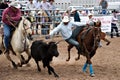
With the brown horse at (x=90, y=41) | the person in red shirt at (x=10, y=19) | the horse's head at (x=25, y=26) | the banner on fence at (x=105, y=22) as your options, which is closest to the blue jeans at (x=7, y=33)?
the person in red shirt at (x=10, y=19)

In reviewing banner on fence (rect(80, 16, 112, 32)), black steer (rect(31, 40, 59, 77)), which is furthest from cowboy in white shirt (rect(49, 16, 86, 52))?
banner on fence (rect(80, 16, 112, 32))

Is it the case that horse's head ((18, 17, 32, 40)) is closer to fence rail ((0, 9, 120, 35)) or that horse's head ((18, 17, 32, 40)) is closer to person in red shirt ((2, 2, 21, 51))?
person in red shirt ((2, 2, 21, 51))

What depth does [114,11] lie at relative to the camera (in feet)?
68.1

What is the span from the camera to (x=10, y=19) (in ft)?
35.3

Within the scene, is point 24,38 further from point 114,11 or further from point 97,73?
point 114,11

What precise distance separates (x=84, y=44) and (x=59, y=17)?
885 centimetres

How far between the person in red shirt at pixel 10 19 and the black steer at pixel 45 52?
852 mm

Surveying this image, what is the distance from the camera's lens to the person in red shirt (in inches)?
423

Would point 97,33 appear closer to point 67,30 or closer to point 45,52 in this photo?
point 67,30

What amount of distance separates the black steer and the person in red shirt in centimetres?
85

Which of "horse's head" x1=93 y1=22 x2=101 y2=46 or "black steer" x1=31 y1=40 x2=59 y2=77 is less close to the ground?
"horse's head" x1=93 y1=22 x2=101 y2=46

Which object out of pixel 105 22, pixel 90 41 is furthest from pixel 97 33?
pixel 105 22

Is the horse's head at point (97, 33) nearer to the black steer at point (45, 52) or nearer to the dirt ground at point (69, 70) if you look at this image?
the dirt ground at point (69, 70)

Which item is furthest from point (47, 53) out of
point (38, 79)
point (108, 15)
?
point (108, 15)
